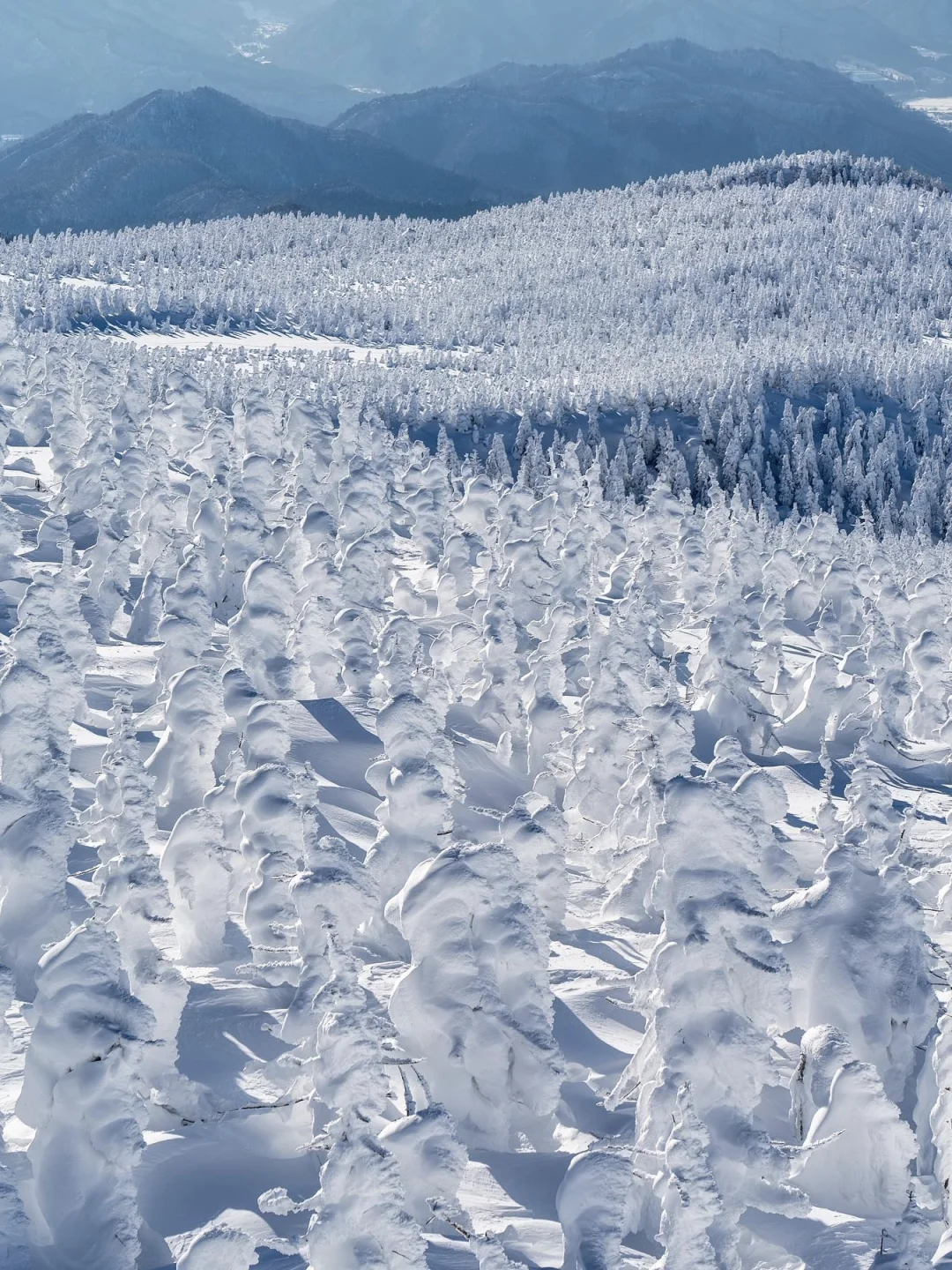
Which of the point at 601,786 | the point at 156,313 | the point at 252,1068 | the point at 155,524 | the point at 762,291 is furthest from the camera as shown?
the point at 762,291

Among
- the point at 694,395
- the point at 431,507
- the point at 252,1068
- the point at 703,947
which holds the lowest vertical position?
the point at 694,395

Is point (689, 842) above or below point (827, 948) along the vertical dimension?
above

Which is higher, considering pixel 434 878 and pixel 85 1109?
pixel 434 878

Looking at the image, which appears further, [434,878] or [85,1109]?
[434,878]

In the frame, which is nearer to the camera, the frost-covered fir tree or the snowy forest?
the frost-covered fir tree

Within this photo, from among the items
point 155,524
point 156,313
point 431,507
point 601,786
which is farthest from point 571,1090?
point 156,313

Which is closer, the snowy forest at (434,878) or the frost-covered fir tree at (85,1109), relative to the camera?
the frost-covered fir tree at (85,1109)

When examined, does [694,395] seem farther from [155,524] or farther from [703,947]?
[703,947]

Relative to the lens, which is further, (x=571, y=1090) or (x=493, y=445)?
(x=493, y=445)
